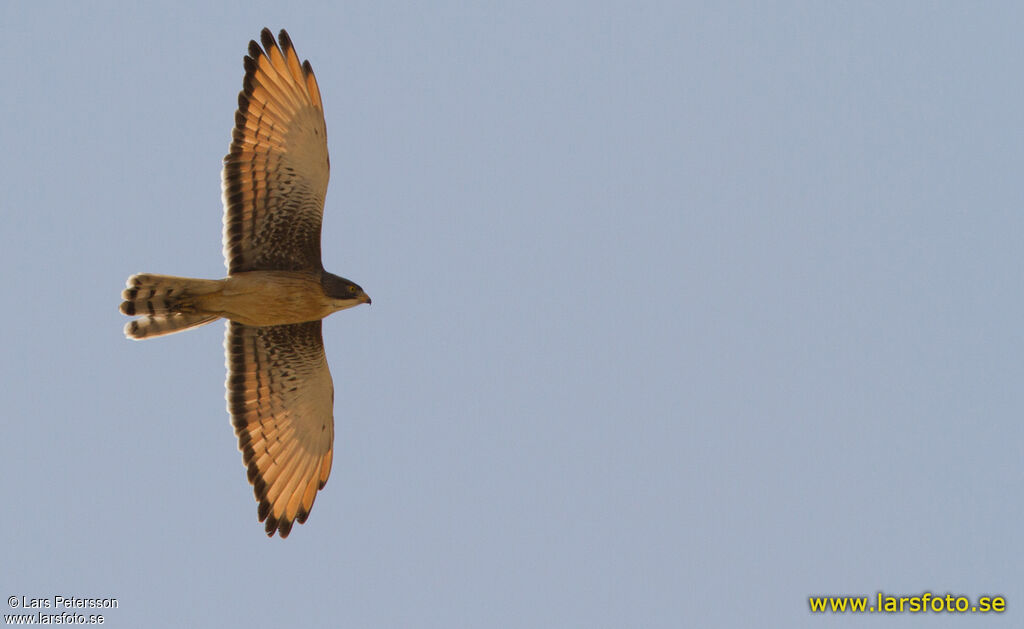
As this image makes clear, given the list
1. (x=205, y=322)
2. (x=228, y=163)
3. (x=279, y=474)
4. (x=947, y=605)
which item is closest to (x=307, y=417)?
(x=279, y=474)

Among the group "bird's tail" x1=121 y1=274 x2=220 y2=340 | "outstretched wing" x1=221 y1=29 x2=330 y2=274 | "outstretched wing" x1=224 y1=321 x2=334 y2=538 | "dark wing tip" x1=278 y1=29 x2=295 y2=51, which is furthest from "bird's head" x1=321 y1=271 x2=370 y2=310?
"dark wing tip" x1=278 y1=29 x2=295 y2=51

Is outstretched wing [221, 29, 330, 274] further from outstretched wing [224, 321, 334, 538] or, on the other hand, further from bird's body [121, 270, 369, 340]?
outstretched wing [224, 321, 334, 538]

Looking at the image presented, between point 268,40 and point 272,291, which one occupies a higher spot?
point 268,40

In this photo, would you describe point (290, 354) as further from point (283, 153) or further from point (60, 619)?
point (60, 619)

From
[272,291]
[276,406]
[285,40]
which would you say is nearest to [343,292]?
[272,291]

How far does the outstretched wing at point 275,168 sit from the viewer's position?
1427 centimetres

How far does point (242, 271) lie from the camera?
14531mm

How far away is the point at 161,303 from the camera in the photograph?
14133 mm

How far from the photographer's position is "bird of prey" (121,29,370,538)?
14227 mm

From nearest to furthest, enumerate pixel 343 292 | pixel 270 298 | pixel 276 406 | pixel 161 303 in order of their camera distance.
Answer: pixel 161 303, pixel 270 298, pixel 343 292, pixel 276 406

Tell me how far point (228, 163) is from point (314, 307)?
1740 millimetres

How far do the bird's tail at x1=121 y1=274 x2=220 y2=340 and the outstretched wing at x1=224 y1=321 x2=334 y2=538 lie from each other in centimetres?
90

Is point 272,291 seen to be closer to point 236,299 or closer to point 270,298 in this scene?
point 270,298

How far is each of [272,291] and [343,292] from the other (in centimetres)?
73
